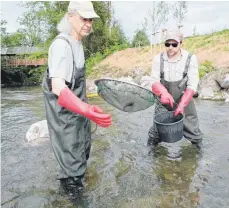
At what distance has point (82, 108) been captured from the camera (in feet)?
8.79

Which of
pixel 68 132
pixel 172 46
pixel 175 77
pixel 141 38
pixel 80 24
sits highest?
pixel 141 38

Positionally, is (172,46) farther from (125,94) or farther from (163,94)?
(125,94)

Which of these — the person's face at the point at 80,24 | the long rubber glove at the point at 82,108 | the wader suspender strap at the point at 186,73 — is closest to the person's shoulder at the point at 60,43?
the person's face at the point at 80,24

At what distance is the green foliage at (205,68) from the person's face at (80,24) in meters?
11.1

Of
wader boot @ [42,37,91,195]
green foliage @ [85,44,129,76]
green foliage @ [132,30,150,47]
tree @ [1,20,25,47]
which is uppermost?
tree @ [1,20,25,47]

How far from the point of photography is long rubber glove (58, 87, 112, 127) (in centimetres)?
268

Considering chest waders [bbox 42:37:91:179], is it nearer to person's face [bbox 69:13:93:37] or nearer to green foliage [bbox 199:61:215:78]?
person's face [bbox 69:13:93:37]

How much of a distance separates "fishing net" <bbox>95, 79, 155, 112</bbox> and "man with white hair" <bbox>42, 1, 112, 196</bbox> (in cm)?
48

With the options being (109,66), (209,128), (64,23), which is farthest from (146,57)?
(64,23)

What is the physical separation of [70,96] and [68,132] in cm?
66

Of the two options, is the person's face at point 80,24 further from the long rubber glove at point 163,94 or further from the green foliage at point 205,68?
the green foliage at point 205,68

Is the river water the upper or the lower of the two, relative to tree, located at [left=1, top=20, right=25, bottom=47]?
lower

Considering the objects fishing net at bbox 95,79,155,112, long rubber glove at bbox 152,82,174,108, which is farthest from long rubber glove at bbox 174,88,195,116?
fishing net at bbox 95,79,155,112

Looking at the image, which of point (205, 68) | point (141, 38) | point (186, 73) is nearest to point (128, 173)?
point (186, 73)
